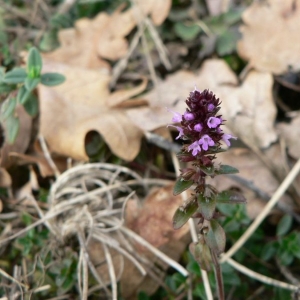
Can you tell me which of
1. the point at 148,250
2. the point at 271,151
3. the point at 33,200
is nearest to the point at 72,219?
the point at 33,200

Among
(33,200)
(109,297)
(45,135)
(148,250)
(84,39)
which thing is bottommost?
(109,297)

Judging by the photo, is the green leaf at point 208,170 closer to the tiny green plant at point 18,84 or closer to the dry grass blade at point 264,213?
the dry grass blade at point 264,213

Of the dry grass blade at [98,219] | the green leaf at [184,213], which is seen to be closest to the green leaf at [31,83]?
the dry grass blade at [98,219]

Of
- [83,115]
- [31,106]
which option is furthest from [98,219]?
[31,106]

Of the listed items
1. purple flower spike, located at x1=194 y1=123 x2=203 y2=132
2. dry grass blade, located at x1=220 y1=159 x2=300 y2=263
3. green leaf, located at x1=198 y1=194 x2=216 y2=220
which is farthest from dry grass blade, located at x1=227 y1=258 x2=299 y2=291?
purple flower spike, located at x1=194 y1=123 x2=203 y2=132

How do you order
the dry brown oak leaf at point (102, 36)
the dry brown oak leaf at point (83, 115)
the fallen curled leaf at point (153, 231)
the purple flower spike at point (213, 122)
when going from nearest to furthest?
the purple flower spike at point (213, 122) < the fallen curled leaf at point (153, 231) < the dry brown oak leaf at point (83, 115) < the dry brown oak leaf at point (102, 36)

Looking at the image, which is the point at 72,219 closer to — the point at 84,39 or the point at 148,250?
the point at 148,250
